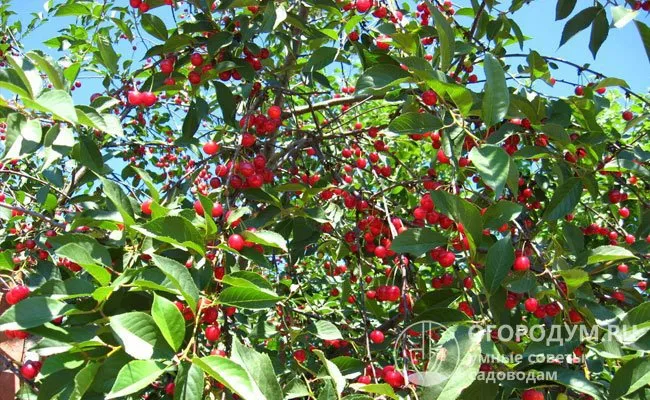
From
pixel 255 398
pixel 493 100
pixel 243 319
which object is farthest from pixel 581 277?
pixel 243 319

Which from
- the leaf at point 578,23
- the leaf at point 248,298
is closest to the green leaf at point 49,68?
the leaf at point 248,298

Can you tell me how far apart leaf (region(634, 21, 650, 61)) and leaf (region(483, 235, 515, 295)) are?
0.79 meters

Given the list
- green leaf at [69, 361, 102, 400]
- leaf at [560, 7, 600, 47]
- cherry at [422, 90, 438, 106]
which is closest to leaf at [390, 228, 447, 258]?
cherry at [422, 90, 438, 106]

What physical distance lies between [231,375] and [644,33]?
1.40 metres

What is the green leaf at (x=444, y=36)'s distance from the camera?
1187 mm

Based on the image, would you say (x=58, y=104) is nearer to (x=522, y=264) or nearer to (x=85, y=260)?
(x=85, y=260)

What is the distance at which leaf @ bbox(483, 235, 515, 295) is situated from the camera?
1.16 m

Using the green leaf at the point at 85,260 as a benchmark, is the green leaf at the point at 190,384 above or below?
below

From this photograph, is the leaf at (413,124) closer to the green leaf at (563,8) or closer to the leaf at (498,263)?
the leaf at (498,263)

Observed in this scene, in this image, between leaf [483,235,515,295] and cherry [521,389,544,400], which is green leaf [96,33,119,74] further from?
cherry [521,389,544,400]

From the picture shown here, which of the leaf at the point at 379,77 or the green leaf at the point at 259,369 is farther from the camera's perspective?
the leaf at the point at 379,77

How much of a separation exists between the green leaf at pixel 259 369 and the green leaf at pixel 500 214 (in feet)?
1.84

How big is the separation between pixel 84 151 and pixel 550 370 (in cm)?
114

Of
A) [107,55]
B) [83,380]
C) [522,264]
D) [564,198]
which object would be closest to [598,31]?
[564,198]
